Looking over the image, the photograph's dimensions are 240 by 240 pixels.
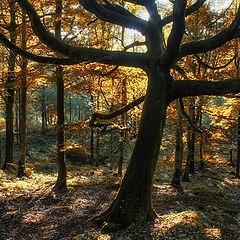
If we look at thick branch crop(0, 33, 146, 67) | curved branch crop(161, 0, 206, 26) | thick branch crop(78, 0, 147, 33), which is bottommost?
thick branch crop(0, 33, 146, 67)

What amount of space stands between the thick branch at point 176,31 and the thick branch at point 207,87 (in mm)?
852

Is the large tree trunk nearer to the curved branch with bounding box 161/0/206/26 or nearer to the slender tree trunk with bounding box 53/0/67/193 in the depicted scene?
the curved branch with bounding box 161/0/206/26

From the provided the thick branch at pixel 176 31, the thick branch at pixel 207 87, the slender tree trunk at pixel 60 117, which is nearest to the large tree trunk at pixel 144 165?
the thick branch at pixel 207 87

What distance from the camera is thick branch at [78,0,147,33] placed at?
8131 millimetres

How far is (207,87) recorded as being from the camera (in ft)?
28.1

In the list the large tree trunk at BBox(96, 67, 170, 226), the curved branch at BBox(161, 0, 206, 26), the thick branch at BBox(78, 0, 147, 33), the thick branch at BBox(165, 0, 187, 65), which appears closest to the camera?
the thick branch at BBox(165, 0, 187, 65)

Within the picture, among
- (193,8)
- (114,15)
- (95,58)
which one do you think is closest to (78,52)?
(95,58)

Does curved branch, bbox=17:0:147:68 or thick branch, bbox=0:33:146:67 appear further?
thick branch, bbox=0:33:146:67

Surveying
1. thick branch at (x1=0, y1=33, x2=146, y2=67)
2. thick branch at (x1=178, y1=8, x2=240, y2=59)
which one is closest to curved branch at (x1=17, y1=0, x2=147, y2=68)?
thick branch at (x1=0, y1=33, x2=146, y2=67)

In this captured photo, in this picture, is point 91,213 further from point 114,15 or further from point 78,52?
point 114,15

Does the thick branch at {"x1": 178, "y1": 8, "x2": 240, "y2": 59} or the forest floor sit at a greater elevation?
the thick branch at {"x1": 178, "y1": 8, "x2": 240, "y2": 59}

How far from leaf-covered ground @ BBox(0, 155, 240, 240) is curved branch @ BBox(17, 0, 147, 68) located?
4641 millimetres

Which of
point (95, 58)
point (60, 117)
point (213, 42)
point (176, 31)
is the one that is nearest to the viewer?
point (176, 31)

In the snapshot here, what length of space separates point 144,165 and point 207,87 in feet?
9.27
